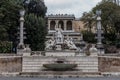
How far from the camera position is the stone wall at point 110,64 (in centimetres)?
4853

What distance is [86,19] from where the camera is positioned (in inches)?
3329

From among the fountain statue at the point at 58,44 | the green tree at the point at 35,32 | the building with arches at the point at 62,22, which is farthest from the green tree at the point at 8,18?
the building with arches at the point at 62,22

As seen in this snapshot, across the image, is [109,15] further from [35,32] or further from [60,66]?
[60,66]

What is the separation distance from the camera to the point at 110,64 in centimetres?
4875

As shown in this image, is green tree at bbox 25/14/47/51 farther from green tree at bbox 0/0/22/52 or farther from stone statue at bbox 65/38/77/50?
stone statue at bbox 65/38/77/50

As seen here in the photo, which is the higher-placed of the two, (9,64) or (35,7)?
(35,7)

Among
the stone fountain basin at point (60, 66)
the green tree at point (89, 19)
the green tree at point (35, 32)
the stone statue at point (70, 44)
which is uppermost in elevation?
the green tree at point (89, 19)

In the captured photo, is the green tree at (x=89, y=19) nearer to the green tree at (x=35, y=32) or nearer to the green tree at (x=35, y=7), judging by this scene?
the green tree at (x=35, y=7)

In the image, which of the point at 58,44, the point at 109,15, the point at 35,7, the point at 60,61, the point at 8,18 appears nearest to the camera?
the point at 60,61

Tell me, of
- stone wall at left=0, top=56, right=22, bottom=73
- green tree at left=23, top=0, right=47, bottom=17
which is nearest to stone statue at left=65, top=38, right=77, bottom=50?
stone wall at left=0, top=56, right=22, bottom=73

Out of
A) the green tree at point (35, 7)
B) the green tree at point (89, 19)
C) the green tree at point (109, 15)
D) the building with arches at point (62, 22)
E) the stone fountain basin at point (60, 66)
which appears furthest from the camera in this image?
the building with arches at point (62, 22)

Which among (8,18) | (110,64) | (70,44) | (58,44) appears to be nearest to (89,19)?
(8,18)

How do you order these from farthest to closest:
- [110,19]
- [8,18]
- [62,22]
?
[62,22] < [110,19] < [8,18]

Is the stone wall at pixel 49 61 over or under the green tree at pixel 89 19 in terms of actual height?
under
